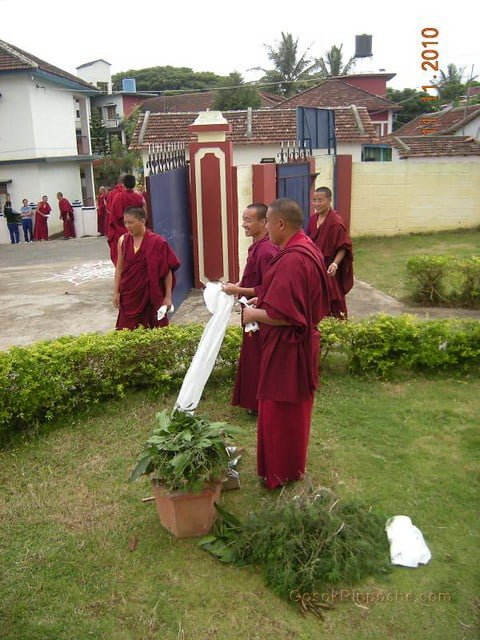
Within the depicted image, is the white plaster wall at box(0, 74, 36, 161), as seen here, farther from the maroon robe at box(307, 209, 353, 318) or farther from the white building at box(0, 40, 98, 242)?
the maroon robe at box(307, 209, 353, 318)

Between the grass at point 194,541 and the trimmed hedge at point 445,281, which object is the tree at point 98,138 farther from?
the grass at point 194,541

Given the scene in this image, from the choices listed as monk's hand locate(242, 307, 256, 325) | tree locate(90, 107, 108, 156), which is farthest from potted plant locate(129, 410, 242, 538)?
tree locate(90, 107, 108, 156)

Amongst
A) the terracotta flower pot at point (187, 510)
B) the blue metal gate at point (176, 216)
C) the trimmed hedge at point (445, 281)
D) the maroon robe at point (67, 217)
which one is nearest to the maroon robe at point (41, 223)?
the maroon robe at point (67, 217)

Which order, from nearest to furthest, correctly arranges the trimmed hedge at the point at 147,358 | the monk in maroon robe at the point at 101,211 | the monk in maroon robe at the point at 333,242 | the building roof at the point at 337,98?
1. the trimmed hedge at the point at 147,358
2. the monk in maroon robe at the point at 333,242
3. the monk in maroon robe at the point at 101,211
4. the building roof at the point at 337,98

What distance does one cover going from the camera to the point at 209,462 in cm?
332

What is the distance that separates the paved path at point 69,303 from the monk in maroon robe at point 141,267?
183 cm

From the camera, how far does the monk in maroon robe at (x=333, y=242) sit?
21.2ft

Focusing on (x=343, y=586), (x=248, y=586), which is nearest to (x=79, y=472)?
(x=248, y=586)

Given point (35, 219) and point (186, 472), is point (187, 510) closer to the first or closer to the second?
point (186, 472)

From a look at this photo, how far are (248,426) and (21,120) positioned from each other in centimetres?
2057

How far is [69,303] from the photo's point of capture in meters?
8.84

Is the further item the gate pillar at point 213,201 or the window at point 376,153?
the window at point 376,153

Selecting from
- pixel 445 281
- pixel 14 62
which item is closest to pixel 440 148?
pixel 445 281

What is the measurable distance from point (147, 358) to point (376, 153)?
19.9 meters
